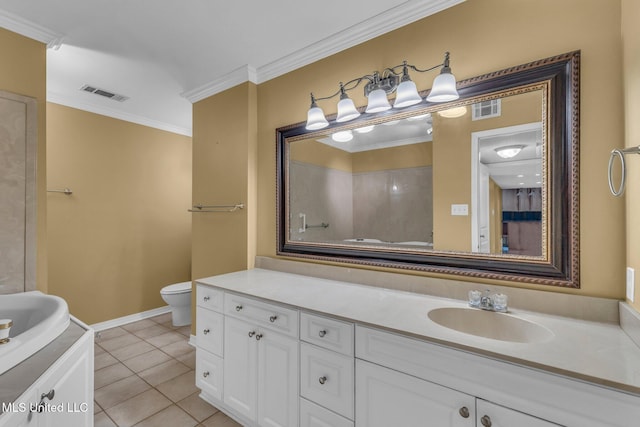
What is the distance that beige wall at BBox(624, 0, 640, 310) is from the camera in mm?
1062

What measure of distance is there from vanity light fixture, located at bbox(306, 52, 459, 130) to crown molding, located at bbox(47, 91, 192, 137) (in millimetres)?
2532

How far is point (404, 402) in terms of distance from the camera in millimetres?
1142

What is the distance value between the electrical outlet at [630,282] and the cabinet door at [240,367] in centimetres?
168

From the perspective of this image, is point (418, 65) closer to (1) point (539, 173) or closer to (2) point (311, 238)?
(1) point (539, 173)

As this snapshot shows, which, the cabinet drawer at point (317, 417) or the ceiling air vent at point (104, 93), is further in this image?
the ceiling air vent at point (104, 93)

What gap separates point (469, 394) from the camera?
1.01m

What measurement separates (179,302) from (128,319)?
2.52 feet

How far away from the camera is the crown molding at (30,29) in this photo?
1808 millimetres

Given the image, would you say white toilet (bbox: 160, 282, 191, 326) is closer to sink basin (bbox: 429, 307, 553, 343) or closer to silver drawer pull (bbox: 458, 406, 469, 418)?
sink basin (bbox: 429, 307, 553, 343)

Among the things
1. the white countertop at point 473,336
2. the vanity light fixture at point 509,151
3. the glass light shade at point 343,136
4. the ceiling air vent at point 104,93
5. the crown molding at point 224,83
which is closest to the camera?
the white countertop at point 473,336

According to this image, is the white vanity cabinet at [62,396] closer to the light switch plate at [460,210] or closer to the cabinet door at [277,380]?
the cabinet door at [277,380]

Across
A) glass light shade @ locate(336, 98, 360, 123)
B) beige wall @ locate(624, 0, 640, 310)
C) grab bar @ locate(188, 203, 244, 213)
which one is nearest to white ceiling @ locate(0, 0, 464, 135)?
glass light shade @ locate(336, 98, 360, 123)

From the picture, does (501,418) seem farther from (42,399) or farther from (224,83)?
(224,83)

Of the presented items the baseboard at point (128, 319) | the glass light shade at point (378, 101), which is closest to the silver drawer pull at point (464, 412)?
the glass light shade at point (378, 101)
